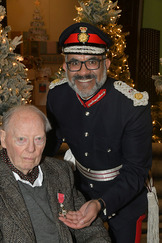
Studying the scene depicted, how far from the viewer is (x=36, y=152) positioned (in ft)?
4.99

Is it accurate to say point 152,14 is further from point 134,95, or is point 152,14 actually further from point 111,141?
point 111,141

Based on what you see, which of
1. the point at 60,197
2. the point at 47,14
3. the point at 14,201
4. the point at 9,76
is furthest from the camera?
the point at 47,14

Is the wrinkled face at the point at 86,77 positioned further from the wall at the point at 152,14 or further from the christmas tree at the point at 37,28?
the christmas tree at the point at 37,28

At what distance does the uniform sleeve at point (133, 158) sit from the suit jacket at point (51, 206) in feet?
0.66

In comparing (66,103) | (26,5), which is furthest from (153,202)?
(26,5)

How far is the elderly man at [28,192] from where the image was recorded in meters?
1.38

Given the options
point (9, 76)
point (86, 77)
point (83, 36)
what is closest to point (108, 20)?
point (9, 76)

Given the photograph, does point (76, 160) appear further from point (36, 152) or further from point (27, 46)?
point (27, 46)

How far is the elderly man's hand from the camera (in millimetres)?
1536

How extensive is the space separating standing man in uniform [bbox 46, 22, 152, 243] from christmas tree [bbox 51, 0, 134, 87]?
7.74 ft

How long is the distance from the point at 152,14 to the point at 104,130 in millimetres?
6359

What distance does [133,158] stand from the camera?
5.93 ft

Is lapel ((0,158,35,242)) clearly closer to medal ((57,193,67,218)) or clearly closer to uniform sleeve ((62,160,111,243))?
medal ((57,193,67,218))

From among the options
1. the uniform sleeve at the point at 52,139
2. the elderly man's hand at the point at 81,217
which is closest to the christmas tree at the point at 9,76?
the uniform sleeve at the point at 52,139
